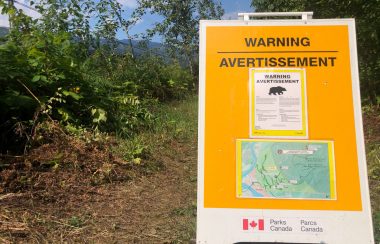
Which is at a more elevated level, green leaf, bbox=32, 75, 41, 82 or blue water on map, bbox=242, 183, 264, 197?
green leaf, bbox=32, 75, 41, 82

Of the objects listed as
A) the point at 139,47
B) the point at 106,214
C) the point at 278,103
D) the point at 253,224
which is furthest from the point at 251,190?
the point at 139,47

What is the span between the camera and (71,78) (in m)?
6.25

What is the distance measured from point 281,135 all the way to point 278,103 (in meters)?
0.21

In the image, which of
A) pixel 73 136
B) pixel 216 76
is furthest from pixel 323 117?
pixel 73 136

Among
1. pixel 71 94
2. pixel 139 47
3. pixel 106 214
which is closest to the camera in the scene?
pixel 106 214

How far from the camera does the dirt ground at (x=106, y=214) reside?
392 cm

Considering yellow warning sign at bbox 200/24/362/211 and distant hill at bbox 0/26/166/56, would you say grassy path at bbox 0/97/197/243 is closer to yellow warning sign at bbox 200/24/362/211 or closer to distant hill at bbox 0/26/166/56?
yellow warning sign at bbox 200/24/362/211

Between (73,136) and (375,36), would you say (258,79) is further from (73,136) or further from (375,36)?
(375,36)

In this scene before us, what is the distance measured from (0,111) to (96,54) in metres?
3.53

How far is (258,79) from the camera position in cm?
299

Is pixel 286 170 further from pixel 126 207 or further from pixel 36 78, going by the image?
pixel 36 78

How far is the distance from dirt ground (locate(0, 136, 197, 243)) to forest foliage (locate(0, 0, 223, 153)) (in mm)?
1017

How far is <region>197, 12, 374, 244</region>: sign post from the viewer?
111 inches

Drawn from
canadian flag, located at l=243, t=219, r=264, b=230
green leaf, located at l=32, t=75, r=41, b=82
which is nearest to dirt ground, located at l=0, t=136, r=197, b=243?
canadian flag, located at l=243, t=219, r=264, b=230
